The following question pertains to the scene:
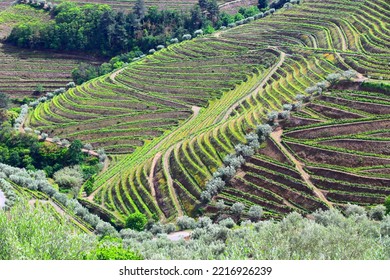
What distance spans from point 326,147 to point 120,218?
27.6m

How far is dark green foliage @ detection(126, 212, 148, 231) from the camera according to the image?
215ft

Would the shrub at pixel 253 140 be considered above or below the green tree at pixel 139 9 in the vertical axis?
below

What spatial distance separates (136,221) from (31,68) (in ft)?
266

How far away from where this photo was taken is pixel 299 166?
67.4 meters

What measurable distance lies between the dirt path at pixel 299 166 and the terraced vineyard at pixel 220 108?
193mm

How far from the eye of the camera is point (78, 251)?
1604 inches

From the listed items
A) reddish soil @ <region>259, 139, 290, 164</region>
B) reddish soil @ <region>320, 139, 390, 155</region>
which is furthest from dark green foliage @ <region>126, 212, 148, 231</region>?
reddish soil @ <region>320, 139, 390, 155</region>

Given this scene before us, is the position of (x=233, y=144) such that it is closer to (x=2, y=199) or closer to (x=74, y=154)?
(x=2, y=199)

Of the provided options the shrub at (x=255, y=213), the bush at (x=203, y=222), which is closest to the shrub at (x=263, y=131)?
the shrub at (x=255, y=213)

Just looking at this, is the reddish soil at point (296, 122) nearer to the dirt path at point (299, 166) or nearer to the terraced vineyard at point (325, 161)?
the terraced vineyard at point (325, 161)

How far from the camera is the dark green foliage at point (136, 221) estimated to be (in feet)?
215

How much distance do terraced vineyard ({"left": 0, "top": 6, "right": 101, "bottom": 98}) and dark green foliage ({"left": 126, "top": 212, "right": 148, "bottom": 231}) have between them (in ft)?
236

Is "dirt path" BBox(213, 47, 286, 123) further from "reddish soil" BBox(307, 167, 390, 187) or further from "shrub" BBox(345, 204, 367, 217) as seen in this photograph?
"shrub" BBox(345, 204, 367, 217)

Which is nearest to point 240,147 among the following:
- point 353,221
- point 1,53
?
point 353,221
